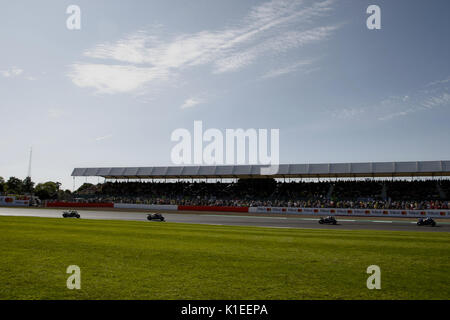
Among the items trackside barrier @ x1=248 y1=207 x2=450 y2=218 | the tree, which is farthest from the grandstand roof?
the tree

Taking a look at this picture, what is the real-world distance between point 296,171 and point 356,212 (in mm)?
16621

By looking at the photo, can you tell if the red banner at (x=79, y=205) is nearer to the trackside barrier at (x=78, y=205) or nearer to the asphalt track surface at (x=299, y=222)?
the trackside barrier at (x=78, y=205)

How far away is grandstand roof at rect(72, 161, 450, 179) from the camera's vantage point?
55.8 m

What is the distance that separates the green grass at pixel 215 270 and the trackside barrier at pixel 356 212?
114 ft

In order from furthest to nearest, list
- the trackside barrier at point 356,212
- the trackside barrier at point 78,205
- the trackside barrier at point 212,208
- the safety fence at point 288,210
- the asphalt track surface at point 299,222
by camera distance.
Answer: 1. the trackside barrier at point 78,205
2. the trackside barrier at point 212,208
3. the safety fence at point 288,210
4. the trackside barrier at point 356,212
5. the asphalt track surface at point 299,222

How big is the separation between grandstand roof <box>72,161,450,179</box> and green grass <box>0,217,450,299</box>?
1815 inches

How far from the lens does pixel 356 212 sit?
4803cm

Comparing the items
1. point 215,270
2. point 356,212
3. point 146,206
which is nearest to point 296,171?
point 356,212

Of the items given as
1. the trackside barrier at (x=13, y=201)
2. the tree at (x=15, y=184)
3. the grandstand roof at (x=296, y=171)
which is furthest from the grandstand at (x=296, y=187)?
the tree at (x=15, y=184)

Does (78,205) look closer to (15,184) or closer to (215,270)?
(215,270)

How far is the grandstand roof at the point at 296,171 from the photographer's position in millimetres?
55750

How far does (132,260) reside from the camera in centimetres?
1087
